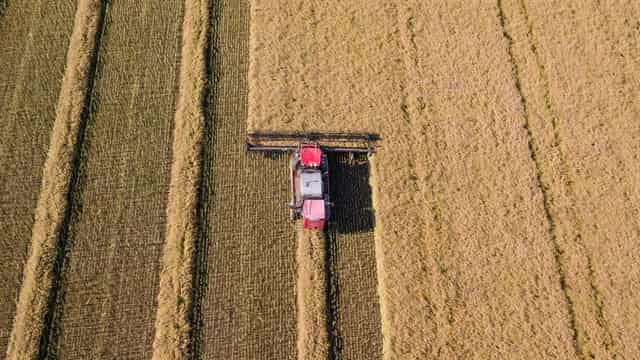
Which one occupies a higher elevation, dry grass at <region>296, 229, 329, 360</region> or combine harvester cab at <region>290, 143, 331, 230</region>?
combine harvester cab at <region>290, 143, 331, 230</region>

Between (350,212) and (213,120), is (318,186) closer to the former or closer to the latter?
(350,212)

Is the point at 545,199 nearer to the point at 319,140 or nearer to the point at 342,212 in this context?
the point at 342,212

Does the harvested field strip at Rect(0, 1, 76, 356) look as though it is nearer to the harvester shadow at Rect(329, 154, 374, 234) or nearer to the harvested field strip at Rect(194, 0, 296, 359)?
the harvested field strip at Rect(194, 0, 296, 359)

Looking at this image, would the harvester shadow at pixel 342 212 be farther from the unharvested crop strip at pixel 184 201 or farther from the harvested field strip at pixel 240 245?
the unharvested crop strip at pixel 184 201

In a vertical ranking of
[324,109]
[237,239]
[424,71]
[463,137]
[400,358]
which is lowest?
[400,358]

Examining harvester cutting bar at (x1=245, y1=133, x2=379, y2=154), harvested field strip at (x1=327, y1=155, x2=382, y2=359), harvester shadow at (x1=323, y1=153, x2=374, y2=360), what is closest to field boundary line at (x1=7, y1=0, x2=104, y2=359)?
harvester cutting bar at (x1=245, y1=133, x2=379, y2=154)

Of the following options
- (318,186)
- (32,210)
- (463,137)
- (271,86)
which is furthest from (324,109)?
(32,210)
